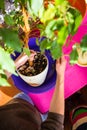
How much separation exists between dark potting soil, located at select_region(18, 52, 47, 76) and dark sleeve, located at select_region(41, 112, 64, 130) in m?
0.16

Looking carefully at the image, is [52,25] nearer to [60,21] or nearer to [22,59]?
[60,21]

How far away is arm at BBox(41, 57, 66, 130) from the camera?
75cm

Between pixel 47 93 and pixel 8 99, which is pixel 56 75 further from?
pixel 8 99

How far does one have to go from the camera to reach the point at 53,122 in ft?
2.58

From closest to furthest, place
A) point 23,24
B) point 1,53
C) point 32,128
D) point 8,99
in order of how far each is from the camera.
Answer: point 1,53
point 23,24
point 32,128
point 8,99

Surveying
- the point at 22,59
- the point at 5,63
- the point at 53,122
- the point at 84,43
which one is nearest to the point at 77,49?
the point at 84,43

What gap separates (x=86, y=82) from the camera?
0.81 m

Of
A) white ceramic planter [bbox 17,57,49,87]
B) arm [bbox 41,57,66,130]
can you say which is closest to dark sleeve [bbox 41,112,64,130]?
arm [bbox 41,57,66,130]

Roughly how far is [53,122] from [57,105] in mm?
55

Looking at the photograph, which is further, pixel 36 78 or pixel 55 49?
pixel 36 78

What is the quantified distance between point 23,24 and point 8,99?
1.20 feet

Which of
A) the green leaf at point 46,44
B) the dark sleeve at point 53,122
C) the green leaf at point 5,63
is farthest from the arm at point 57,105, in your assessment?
the green leaf at point 5,63

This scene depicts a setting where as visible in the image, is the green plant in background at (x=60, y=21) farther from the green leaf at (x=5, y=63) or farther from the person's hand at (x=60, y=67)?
the person's hand at (x=60, y=67)

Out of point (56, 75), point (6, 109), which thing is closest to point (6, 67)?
point (56, 75)
